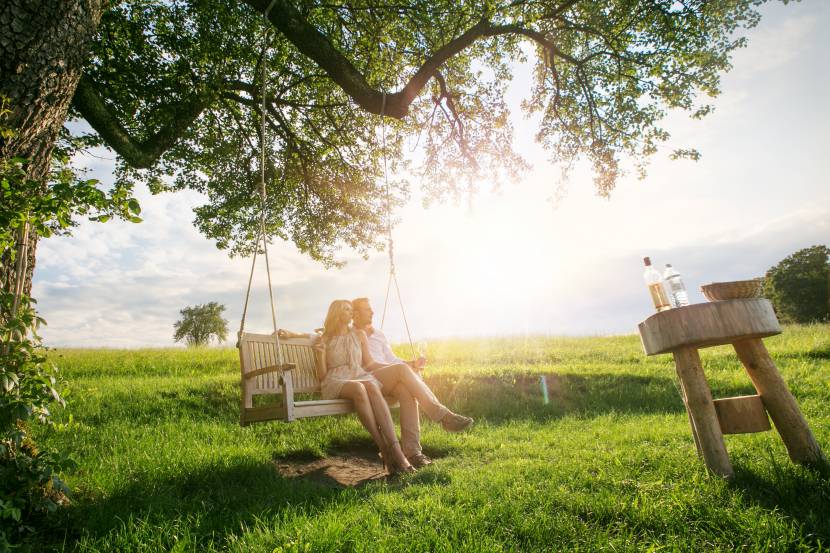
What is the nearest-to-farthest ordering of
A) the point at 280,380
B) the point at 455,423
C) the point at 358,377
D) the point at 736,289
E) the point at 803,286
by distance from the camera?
1. the point at 736,289
2. the point at 280,380
3. the point at 455,423
4. the point at 358,377
5. the point at 803,286

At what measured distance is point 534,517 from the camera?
9.05ft

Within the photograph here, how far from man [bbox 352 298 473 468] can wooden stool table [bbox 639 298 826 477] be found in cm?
189

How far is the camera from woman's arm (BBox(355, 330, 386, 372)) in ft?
18.1

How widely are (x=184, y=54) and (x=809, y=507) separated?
917cm

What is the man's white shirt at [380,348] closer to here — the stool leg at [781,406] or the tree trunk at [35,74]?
the tree trunk at [35,74]

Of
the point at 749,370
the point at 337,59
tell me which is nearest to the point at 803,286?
the point at 749,370

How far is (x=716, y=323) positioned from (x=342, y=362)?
11.9ft

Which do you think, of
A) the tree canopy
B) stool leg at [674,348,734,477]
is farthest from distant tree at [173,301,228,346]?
stool leg at [674,348,734,477]

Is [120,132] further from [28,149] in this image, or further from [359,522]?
[359,522]

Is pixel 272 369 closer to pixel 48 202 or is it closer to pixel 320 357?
pixel 320 357

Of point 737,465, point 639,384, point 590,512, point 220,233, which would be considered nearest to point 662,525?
point 590,512

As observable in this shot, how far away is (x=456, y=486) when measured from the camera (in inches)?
136

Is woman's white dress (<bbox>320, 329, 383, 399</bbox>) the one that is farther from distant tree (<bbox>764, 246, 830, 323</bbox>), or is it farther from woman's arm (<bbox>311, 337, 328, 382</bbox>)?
distant tree (<bbox>764, 246, 830, 323</bbox>)

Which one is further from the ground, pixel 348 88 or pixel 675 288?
pixel 348 88
